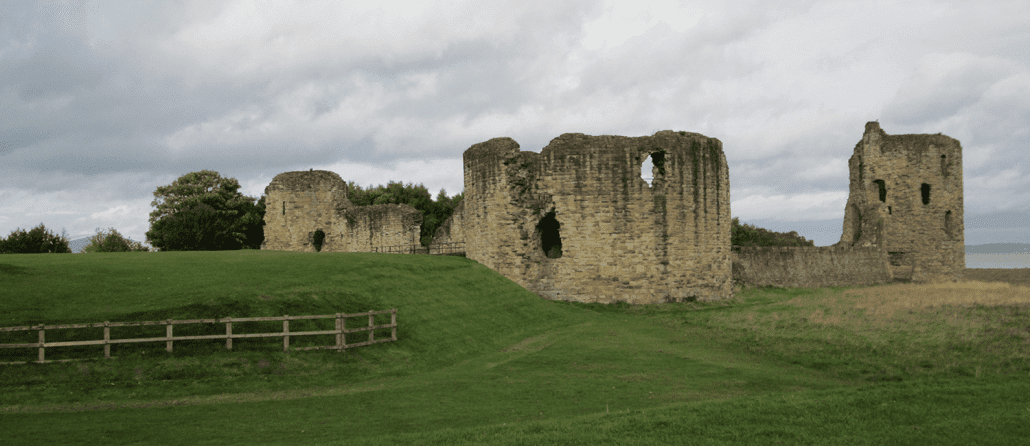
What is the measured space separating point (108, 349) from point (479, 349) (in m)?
8.08

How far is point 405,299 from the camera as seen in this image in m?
18.3

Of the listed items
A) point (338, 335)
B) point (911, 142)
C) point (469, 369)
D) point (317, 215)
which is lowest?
point (469, 369)

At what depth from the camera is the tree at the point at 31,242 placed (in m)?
31.8

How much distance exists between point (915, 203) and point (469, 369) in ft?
96.3

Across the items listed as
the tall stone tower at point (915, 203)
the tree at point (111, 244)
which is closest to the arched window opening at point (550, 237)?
the tall stone tower at point (915, 203)

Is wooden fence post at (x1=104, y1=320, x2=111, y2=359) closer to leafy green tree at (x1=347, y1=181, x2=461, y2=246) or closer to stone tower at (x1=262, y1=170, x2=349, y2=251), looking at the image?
stone tower at (x1=262, y1=170, x2=349, y2=251)

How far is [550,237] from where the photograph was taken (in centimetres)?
2822

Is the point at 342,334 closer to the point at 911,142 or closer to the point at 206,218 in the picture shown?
the point at 206,218

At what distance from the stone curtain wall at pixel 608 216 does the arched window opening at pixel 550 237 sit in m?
0.44

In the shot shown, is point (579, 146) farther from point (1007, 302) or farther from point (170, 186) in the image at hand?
point (170, 186)

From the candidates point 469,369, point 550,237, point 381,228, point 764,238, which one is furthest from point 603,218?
point 764,238

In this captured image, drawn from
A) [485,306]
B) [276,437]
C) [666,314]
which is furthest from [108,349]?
[666,314]

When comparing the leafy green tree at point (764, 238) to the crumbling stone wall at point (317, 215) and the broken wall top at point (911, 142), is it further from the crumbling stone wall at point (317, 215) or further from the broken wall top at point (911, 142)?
the crumbling stone wall at point (317, 215)

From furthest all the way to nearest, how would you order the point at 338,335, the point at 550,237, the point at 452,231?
the point at 452,231
the point at 550,237
the point at 338,335
